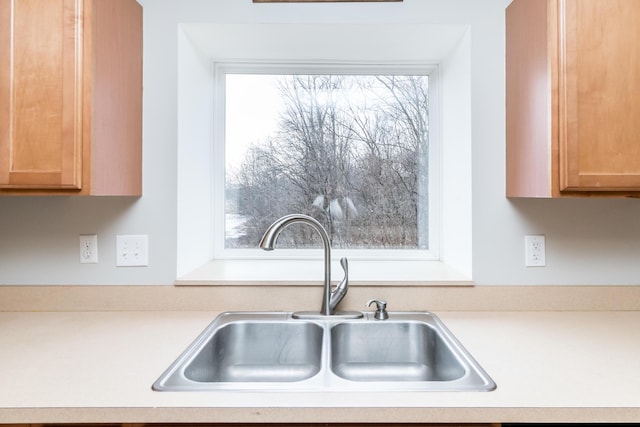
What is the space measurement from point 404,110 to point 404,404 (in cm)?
134

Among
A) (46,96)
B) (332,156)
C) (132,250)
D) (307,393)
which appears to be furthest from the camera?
(332,156)

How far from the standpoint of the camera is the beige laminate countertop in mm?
782

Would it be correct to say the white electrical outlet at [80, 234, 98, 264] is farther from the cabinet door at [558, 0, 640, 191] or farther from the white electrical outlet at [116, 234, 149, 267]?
the cabinet door at [558, 0, 640, 191]

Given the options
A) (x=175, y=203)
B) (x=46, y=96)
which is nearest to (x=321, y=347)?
(x=175, y=203)

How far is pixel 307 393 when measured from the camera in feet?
2.73

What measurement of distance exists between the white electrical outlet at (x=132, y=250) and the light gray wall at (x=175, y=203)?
0.02 meters

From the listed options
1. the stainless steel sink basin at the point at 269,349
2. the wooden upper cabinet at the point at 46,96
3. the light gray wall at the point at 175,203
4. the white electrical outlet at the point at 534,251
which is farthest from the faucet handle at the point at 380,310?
the wooden upper cabinet at the point at 46,96

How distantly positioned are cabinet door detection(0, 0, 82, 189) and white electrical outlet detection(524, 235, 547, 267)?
1511 millimetres

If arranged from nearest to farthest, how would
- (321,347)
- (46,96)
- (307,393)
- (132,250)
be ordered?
(307,393), (46,96), (321,347), (132,250)

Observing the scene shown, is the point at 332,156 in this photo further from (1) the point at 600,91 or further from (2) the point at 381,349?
(1) the point at 600,91

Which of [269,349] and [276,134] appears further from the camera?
[276,134]

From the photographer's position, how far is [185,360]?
100cm

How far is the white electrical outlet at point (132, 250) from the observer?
1.43 metres

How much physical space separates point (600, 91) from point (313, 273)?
1.09 metres
